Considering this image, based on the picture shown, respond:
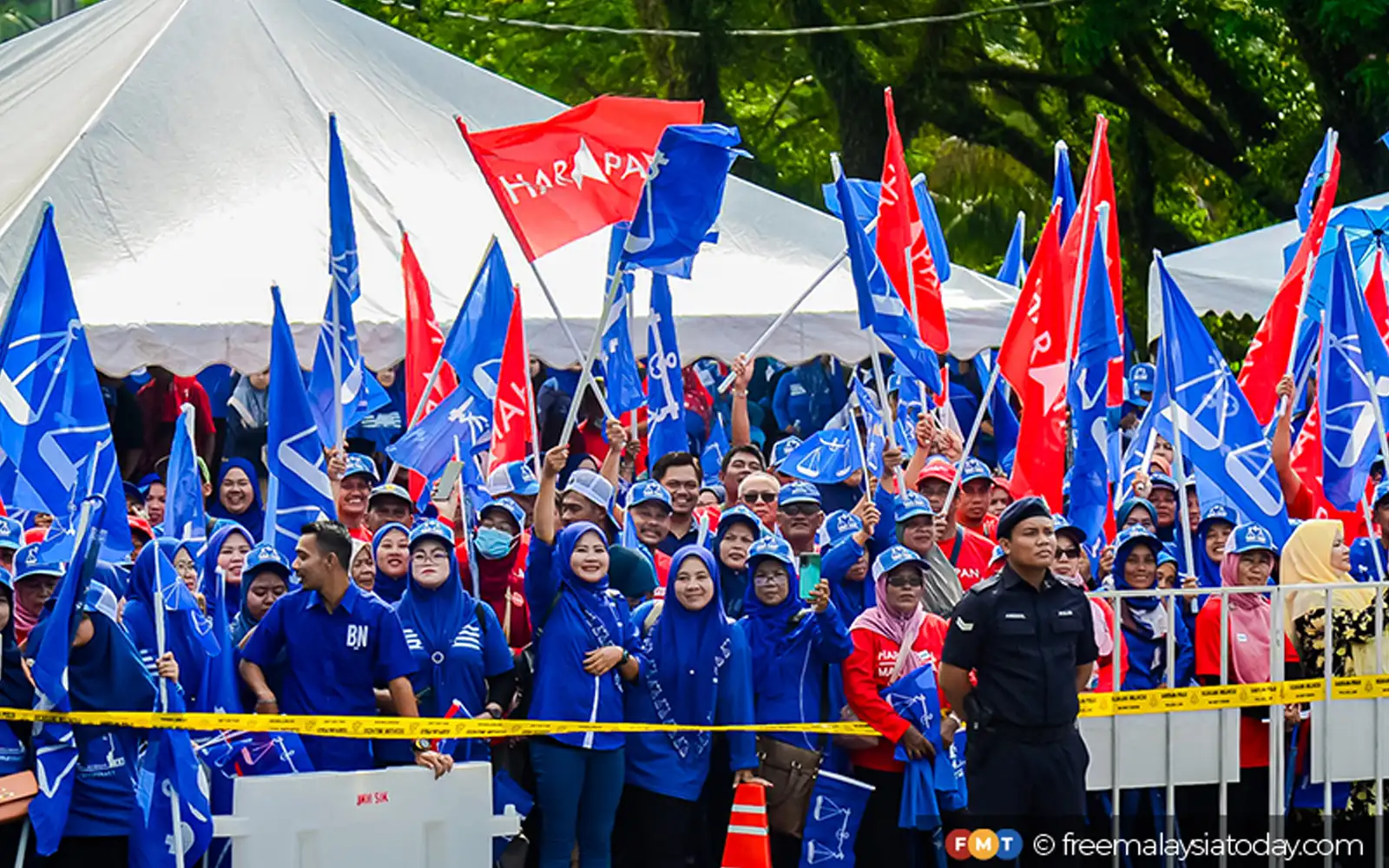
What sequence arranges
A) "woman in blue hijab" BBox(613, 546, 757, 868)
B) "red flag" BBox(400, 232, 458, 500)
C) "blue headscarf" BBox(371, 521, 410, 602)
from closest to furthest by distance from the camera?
"woman in blue hijab" BBox(613, 546, 757, 868) < "blue headscarf" BBox(371, 521, 410, 602) < "red flag" BBox(400, 232, 458, 500)

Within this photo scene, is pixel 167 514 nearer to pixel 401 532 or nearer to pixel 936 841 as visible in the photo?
pixel 401 532

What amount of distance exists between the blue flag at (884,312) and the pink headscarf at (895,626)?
63.8 inches

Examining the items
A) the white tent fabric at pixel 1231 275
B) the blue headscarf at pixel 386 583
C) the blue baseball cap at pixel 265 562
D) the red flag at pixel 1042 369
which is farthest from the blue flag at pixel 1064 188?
the white tent fabric at pixel 1231 275

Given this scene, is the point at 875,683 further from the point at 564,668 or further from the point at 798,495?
the point at 798,495

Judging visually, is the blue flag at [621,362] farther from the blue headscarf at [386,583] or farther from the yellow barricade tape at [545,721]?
the yellow barricade tape at [545,721]

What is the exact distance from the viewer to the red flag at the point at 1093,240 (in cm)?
1081

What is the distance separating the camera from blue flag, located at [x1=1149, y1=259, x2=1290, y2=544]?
33.3 ft

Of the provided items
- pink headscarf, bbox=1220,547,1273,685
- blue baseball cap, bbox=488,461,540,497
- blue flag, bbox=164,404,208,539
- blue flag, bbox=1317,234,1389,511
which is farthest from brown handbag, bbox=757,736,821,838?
blue flag, bbox=1317,234,1389,511

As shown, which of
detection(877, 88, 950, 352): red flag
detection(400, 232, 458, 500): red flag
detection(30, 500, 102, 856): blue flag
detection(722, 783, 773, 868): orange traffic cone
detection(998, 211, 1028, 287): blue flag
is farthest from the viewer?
detection(998, 211, 1028, 287): blue flag

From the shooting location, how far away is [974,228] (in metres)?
26.2

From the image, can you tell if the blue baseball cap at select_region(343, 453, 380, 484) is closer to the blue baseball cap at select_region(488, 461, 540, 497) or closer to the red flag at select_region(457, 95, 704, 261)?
the blue baseball cap at select_region(488, 461, 540, 497)

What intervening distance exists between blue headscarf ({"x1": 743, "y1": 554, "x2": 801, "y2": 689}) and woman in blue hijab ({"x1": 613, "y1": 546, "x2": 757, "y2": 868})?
0.19 meters

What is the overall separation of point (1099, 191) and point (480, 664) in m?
4.26

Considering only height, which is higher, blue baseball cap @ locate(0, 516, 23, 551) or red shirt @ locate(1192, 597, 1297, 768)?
blue baseball cap @ locate(0, 516, 23, 551)
